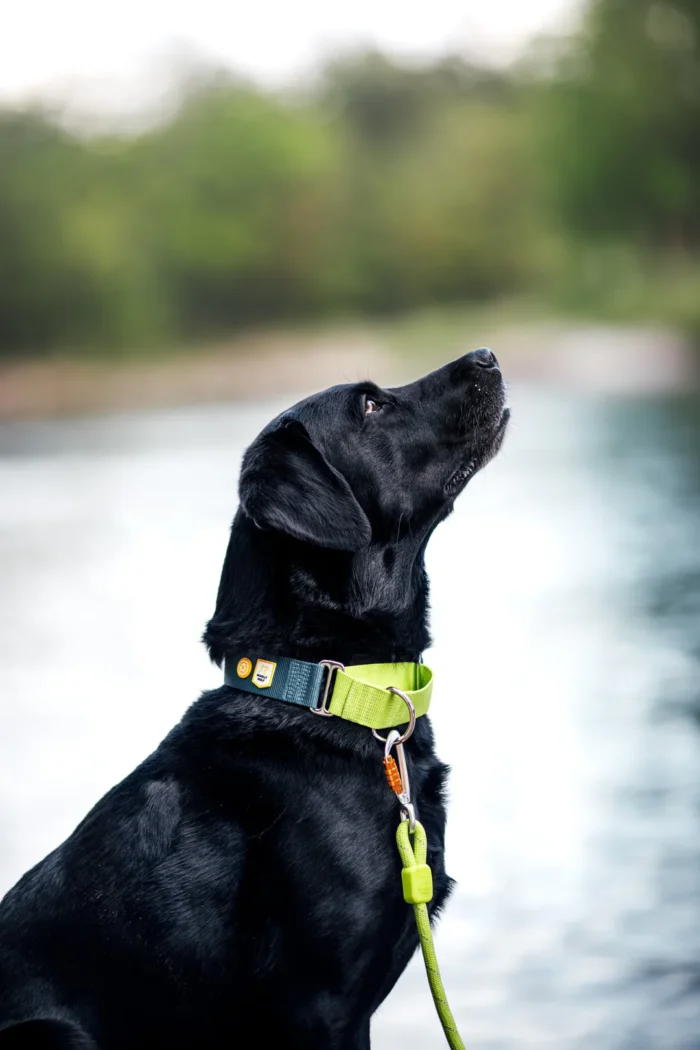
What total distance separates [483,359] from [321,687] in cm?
96

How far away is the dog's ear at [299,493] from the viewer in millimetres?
2506

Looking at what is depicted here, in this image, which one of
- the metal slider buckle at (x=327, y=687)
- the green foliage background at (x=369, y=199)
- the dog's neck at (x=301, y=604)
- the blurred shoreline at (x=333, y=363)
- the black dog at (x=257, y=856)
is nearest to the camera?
the black dog at (x=257, y=856)

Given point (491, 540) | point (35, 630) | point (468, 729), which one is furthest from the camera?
point (491, 540)

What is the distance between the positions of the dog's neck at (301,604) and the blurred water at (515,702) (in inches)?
42.9

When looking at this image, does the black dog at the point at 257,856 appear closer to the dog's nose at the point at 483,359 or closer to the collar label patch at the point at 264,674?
the collar label patch at the point at 264,674

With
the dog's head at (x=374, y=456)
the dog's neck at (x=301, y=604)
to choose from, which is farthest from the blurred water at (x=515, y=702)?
the dog's head at (x=374, y=456)

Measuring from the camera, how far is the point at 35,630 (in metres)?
7.09

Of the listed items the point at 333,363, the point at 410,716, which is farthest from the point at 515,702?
the point at 333,363

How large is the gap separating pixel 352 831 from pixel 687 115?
1955cm

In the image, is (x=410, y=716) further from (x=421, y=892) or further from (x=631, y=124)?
(x=631, y=124)

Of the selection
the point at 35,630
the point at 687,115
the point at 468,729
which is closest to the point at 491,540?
the point at 35,630

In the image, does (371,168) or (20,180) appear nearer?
(20,180)

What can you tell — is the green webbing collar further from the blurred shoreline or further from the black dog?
the blurred shoreline

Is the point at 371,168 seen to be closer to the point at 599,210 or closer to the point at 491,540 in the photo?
the point at 599,210
